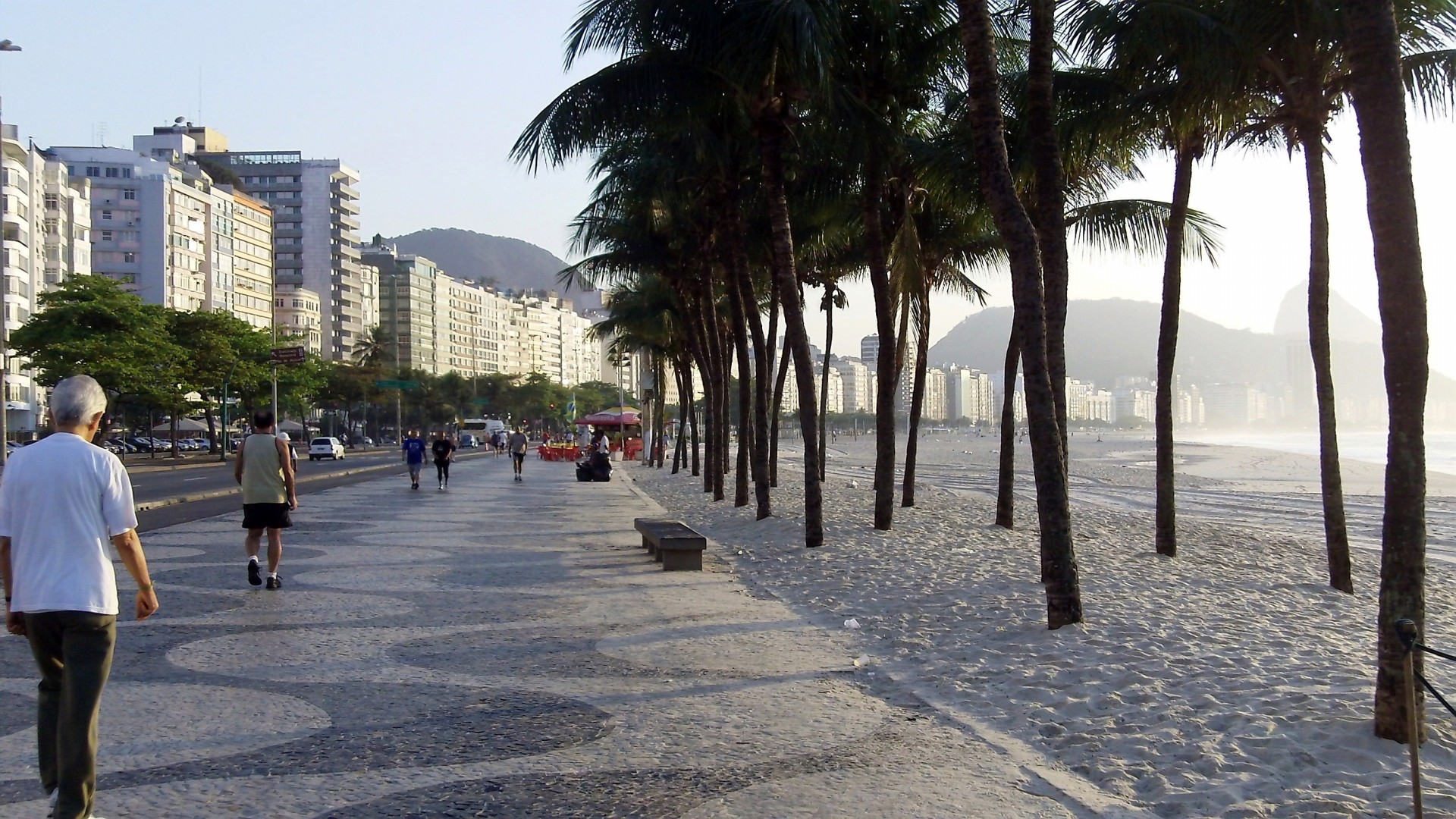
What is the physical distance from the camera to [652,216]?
80.6 feet

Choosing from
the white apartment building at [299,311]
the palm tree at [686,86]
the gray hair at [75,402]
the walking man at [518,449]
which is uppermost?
the white apartment building at [299,311]

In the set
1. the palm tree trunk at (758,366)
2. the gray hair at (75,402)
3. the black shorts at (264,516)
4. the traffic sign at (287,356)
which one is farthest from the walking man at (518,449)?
the gray hair at (75,402)

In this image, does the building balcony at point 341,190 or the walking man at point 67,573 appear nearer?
the walking man at point 67,573

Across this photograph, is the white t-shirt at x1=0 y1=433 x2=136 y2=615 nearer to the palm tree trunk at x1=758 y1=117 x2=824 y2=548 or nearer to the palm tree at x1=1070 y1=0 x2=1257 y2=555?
the palm tree at x1=1070 y1=0 x2=1257 y2=555

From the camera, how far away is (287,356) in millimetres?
55500

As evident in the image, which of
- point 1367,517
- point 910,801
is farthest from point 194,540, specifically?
point 1367,517

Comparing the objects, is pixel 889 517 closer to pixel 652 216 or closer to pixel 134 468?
pixel 652 216

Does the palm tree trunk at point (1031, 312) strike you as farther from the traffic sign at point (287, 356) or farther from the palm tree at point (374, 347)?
the palm tree at point (374, 347)

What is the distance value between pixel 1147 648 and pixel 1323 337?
572 cm

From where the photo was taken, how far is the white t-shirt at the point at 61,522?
425 centimetres

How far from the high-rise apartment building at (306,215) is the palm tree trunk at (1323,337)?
138642 mm

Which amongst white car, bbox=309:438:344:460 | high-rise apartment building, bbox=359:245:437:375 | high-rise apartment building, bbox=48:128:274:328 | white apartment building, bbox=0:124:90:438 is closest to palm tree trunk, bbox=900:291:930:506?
white car, bbox=309:438:344:460

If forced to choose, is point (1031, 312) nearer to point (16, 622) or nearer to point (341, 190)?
point (16, 622)

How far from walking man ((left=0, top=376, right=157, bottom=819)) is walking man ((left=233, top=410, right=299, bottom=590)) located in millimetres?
6766
